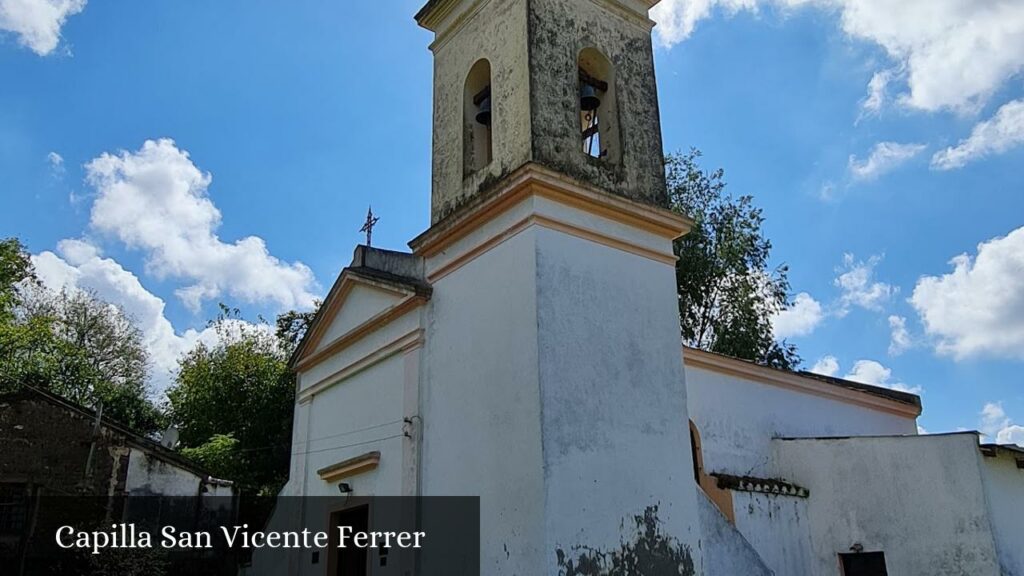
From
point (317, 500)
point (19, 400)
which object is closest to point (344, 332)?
point (317, 500)

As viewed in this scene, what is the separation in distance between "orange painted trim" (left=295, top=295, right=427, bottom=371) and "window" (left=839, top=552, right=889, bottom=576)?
7.39m

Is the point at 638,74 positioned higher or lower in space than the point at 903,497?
higher

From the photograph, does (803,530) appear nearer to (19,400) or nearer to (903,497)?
(903,497)

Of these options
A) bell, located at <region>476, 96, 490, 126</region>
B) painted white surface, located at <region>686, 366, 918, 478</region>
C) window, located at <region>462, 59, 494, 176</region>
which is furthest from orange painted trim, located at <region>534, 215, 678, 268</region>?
painted white surface, located at <region>686, 366, 918, 478</region>

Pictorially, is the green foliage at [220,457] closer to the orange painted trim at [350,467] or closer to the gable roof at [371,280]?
the gable roof at [371,280]

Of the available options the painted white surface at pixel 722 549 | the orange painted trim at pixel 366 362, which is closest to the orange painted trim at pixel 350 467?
the orange painted trim at pixel 366 362

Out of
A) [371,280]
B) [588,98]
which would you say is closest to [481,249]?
[588,98]

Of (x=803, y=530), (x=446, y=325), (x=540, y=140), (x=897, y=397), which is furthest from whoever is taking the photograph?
(x=897, y=397)

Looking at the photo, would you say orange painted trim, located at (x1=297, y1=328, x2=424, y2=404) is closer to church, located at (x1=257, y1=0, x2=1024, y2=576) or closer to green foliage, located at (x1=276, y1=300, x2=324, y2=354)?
church, located at (x1=257, y1=0, x2=1024, y2=576)

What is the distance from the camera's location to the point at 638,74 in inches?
394

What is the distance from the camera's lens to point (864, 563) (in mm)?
11867

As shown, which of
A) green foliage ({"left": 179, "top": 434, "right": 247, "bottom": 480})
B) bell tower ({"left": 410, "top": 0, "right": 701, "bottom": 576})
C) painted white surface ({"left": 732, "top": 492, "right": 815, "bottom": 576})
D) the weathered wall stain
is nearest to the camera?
the weathered wall stain

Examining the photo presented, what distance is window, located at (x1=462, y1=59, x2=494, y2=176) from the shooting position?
9.77 meters

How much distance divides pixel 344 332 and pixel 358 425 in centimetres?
151
